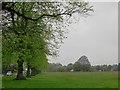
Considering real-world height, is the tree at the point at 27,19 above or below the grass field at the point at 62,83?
above

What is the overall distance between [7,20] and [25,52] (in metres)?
3.16

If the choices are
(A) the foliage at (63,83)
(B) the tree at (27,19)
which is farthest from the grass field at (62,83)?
(B) the tree at (27,19)

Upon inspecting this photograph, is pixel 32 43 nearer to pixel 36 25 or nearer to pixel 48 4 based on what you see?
pixel 36 25

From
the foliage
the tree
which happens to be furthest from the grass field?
the tree

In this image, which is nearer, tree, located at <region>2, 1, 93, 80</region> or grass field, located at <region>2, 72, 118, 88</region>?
tree, located at <region>2, 1, 93, 80</region>

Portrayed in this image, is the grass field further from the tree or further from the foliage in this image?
the tree

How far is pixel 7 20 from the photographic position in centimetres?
2945

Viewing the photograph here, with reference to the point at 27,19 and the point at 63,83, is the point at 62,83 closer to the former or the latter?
the point at 63,83

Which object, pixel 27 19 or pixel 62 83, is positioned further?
pixel 62 83

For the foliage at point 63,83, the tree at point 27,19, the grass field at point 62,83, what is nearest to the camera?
the tree at point 27,19

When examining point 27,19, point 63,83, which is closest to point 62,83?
point 63,83

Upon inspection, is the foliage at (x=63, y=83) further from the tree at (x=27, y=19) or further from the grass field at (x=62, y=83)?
the tree at (x=27, y=19)

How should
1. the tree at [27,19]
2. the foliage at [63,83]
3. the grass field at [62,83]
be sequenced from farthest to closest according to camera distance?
the grass field at [62,83] < the foliage at [63,83] < the tree at [27,19]

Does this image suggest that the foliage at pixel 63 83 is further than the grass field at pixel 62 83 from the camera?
No
